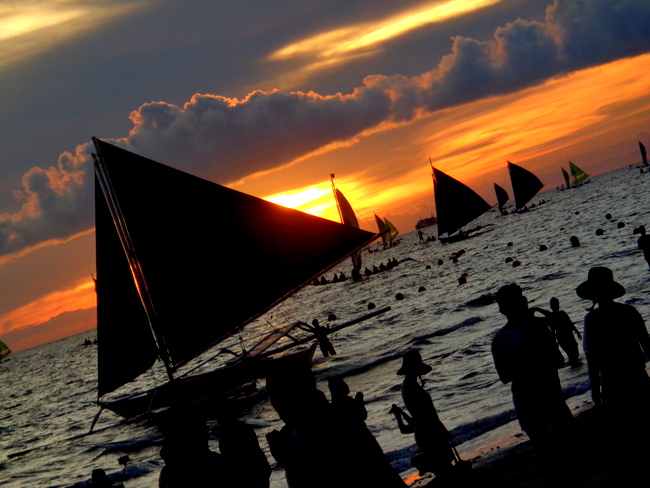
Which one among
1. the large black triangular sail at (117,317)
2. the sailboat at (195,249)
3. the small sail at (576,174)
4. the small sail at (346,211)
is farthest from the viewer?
the small sail at (576,174)

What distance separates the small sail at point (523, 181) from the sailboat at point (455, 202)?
28.4m

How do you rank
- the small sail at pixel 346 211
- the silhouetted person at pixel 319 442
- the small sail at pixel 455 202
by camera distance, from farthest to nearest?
the small sail at pixel 346 211 → the small sail at pixel 455 202 → the silhouetted person at pixel 319 442

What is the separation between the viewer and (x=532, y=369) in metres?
5.68

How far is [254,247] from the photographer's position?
49.1 ft

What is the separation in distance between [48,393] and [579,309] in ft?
168

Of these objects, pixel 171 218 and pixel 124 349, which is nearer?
pixel 171 218

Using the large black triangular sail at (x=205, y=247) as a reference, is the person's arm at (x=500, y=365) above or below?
below

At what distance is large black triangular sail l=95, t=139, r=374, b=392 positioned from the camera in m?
14.6

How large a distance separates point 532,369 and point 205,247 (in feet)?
34.3

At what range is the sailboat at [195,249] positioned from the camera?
1460cm

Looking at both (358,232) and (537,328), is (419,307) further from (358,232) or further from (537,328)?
(537,328)

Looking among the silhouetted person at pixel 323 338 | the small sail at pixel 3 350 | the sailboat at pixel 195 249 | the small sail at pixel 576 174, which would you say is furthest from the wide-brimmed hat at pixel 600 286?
Answer: the small sail at pixel 3 350

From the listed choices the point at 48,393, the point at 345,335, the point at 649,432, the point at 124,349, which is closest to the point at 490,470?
the point at 649,432

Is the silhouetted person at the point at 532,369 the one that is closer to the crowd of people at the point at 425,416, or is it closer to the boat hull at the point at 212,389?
the crowd of people at the point at 425,416
